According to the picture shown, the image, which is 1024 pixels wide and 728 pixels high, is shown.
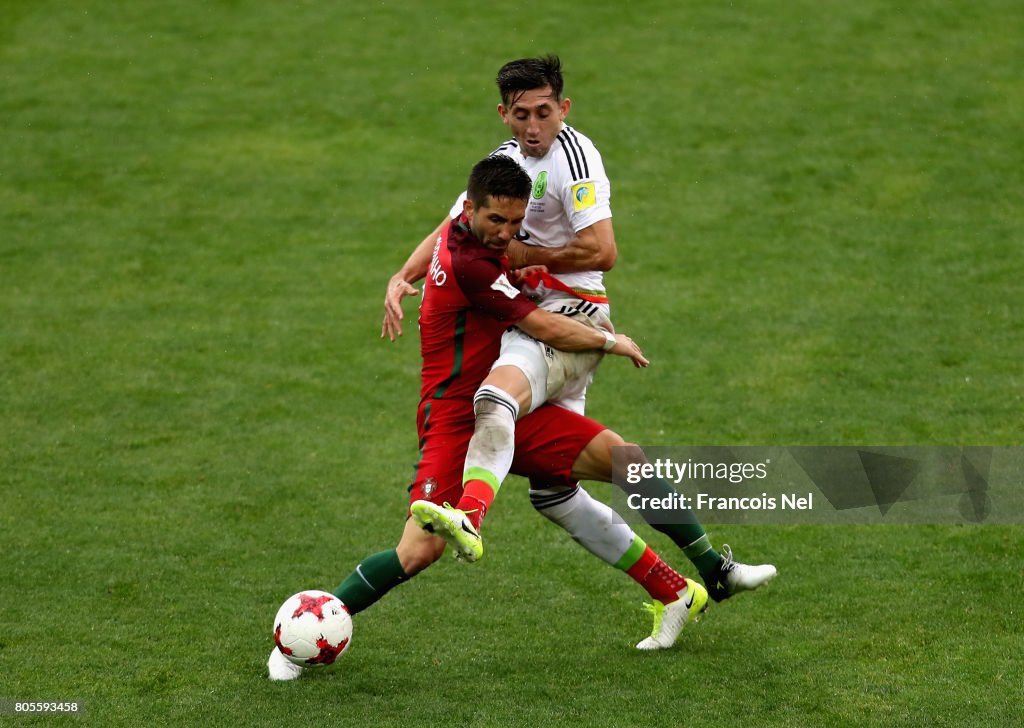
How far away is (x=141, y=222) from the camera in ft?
46.8

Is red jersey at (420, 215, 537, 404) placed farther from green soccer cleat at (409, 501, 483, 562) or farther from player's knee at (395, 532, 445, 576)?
green soccer cleat at (409, 501, 483, 562)

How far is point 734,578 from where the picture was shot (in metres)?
6.69

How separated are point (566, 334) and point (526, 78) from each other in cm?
126

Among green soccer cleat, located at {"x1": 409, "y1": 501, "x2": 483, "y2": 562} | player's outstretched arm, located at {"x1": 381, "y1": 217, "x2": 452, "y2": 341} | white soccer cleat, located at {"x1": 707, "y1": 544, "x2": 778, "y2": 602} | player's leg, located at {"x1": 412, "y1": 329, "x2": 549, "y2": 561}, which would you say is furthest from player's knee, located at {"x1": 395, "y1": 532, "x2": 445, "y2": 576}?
white soccer cleat, located at {"x1": 707, "y1": 544, "x2": 778, "y2": 602}

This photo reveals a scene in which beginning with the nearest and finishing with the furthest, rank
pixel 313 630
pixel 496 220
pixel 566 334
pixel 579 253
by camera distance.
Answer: pixel 313 630
pixel 496 220
pixel 566 334
pixel 579 253

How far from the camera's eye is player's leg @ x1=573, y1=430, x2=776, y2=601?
647 cm

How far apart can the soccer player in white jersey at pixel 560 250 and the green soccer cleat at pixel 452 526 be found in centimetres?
89

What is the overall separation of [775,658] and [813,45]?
12.6m

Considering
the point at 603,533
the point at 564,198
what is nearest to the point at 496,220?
the point at 564,198

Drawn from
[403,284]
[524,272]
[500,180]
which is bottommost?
[403,284]

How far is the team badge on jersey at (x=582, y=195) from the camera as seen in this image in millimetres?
6531

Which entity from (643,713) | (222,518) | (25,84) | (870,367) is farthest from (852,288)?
(25,84)

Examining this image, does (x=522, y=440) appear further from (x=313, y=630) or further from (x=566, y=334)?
(x=313, y=630)

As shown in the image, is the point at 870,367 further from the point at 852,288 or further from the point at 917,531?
the point at 917,531
